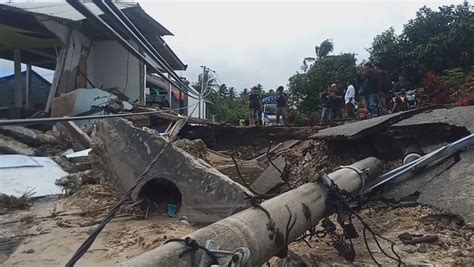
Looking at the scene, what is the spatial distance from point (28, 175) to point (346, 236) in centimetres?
558

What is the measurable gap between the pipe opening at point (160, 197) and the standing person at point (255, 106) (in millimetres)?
8030

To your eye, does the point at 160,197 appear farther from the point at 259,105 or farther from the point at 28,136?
the point at 259,105

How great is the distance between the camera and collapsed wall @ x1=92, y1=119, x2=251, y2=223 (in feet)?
16.5

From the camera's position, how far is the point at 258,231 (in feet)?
8.29

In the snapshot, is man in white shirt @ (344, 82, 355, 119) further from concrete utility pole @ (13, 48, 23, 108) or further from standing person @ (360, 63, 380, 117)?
concrete utility pole @ (13, 48, 23, 108)

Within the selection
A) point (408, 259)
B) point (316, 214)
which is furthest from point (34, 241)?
point (408, 259)

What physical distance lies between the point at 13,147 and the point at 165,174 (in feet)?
16.4

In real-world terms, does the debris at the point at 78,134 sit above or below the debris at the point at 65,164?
above

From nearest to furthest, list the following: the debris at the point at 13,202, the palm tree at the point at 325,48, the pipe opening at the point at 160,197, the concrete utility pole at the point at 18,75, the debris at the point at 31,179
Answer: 1. the pipe opening at the point at 160,197
2. the debris at the point at 13,202
3. the debris at the point at 31,179
4. the concrete utility pole at the point at 18,75
5. the palm tree at the point at 325,48

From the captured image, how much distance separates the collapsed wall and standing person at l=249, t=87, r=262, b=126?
7863mm

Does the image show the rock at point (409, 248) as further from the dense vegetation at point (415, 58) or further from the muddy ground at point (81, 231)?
the dense vegetation at point (415, 58)

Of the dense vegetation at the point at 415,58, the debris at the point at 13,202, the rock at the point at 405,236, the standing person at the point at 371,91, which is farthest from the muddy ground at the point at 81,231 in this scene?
the dense vegetation at the point at 415,58

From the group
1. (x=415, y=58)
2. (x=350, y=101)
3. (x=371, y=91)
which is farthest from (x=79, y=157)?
(x=415, y=58)

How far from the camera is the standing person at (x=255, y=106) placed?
1370 cm
